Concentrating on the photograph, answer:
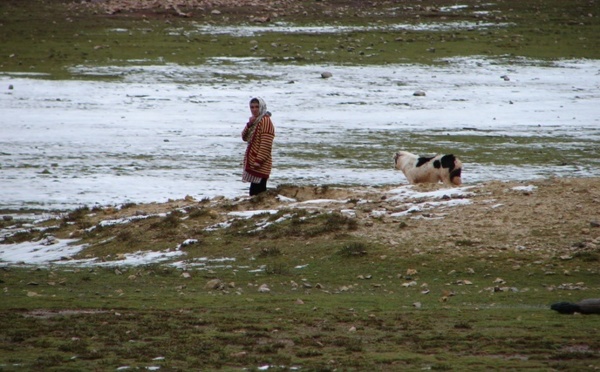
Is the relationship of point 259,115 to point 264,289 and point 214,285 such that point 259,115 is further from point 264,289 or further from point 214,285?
point 264,289

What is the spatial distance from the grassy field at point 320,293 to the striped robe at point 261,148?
43 centimetres

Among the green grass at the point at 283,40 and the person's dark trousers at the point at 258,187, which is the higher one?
the green grass at the point at 283,40

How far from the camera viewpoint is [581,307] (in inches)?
368

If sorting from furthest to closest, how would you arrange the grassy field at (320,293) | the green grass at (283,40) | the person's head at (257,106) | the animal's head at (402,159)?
the green grass at (283,40), the animal's head at (402,159), the person's head at (257,106), the grassy field at (320,293)

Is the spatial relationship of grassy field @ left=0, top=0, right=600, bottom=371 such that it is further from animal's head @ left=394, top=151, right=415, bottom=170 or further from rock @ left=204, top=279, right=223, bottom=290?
animal's head @ left=394, top=151, right=415, bottom=170

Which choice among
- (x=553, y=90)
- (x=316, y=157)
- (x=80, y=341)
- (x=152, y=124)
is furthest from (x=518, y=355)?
(x=553, y=90)

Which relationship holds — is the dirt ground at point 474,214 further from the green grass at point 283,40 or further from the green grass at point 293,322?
the green grass at point 283,40

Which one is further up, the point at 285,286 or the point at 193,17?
the point at 193,17

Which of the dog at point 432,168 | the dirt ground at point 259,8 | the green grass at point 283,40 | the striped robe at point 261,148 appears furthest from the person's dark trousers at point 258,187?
the dirt ground at point 259,8

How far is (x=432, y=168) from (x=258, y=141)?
115 inches

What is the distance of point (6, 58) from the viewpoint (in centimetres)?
3622

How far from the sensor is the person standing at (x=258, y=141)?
589 inches

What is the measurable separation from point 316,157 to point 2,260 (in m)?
9.74

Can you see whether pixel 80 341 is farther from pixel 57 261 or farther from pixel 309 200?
pixel 309 200
